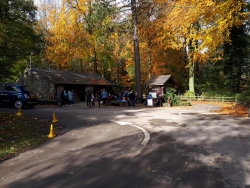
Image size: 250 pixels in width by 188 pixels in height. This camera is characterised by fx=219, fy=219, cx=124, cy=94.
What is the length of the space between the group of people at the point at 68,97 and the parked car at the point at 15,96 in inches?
194

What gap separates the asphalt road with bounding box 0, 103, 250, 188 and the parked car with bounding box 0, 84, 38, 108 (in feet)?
33.1

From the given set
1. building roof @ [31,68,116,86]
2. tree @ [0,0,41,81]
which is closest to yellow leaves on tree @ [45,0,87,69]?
building roof @ [31,68,116,86]

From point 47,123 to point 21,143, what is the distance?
137 inches

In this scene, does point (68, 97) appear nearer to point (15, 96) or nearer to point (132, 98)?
point (15, 96)

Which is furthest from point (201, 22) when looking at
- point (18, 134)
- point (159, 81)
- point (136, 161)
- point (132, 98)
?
point (136, 161)

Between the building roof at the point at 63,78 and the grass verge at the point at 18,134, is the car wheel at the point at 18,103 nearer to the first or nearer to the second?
the grass verge at the point at 18,134

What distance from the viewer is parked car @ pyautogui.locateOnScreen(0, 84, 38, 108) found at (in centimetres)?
1694

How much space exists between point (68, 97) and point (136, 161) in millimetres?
19039

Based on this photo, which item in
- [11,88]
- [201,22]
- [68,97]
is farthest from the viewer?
[201,22]

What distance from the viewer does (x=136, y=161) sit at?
17.5ft

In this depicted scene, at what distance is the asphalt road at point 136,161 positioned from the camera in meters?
4.22

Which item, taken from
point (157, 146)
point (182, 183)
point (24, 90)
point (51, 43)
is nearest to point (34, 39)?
point (24, 90)

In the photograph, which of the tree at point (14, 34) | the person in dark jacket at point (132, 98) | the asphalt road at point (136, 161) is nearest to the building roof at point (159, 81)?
the person in dark jacket at point (132, 98)

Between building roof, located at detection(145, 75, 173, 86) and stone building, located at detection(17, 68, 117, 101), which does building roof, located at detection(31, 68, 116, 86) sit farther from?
building roof, located at detection(145, 75, 173, 86)
